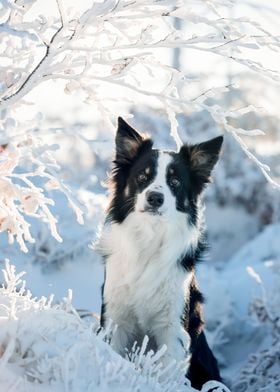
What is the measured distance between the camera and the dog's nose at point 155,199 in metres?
6.08

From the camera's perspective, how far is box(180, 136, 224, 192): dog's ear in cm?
649

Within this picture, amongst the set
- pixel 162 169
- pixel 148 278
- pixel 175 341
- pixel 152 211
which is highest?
pixel 162 169

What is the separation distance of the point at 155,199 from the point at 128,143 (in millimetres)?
623

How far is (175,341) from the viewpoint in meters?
6.13

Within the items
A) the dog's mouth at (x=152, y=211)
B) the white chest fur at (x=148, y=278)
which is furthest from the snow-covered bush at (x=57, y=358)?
the dog's mouth at (x=152, y=211)

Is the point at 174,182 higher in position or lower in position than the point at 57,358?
lower

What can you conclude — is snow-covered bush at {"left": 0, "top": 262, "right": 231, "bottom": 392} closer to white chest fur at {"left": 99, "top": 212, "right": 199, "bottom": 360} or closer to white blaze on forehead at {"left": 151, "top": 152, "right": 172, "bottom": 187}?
white chest fur at {"left": 99, "top": 212, "right": 199, "bottom": 360}

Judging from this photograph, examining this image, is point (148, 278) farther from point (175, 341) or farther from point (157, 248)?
point (175, 341)

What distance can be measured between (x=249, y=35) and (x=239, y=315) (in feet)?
25.7

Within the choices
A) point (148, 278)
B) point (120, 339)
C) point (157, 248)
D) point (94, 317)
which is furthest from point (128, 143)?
point (94, 317)

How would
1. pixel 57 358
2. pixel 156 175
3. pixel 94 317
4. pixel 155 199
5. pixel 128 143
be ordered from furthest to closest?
1. pixel 94 317
2. pixel 128 143
3. pixel 156 175
4. pixel 155 199
5. pixel 57 358

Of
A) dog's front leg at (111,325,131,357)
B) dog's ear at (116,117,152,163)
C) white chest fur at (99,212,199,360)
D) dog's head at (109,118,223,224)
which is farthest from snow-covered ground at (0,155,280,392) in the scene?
dog's ear at (116,117,152,163)

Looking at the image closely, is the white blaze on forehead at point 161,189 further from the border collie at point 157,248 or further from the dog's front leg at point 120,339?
the dog's front leg at point 120,339

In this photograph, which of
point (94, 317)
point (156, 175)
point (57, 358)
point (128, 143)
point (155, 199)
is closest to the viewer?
point (57, 358)
